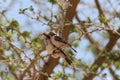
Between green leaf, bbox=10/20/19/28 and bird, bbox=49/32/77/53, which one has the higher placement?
green leaf, bbox=10/20/19/28

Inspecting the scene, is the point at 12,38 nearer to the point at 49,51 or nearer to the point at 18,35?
the point at 18,35

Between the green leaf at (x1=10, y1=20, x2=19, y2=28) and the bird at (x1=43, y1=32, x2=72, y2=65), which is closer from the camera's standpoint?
the bird at (x1=43, y1=32, x2=72, y2=65)

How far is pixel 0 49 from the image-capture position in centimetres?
427

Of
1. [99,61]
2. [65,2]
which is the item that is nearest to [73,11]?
[99,61]

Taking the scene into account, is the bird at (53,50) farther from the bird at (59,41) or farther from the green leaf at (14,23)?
the green leaf at (14,23)

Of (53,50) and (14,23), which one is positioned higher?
(14,23)

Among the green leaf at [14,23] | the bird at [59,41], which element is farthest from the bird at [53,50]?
the green leaf at [14,23]

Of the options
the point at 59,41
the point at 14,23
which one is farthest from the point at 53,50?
the point at 14,23

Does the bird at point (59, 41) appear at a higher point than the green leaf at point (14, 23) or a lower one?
lower

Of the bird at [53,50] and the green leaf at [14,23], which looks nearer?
the bird at [53,50]

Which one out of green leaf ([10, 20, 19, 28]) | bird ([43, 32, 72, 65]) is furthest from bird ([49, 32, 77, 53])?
green leaf ([10, 20, 19, 28])

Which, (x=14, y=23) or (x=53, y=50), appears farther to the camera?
(x=14, y=23)

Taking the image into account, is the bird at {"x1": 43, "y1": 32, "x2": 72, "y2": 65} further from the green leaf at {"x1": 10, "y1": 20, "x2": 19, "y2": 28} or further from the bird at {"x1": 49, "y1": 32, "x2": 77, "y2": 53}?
the green leaf at {"x1": 10, "y1": 20, "x2": 19, "y2": 28}

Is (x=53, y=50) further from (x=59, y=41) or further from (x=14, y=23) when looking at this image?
(x=14, y=23)
